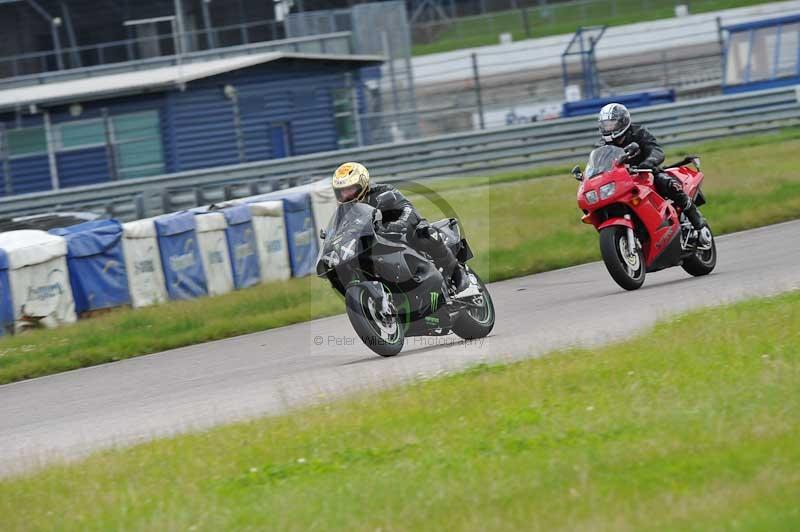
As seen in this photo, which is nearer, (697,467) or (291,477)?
(697,467)

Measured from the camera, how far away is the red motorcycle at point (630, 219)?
11.3m

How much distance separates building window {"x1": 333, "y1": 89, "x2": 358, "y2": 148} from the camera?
3309 centimetres

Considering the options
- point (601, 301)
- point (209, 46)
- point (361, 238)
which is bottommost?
point (601, 301)

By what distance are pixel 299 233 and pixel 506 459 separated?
11258 millimetres

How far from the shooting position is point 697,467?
5027mm

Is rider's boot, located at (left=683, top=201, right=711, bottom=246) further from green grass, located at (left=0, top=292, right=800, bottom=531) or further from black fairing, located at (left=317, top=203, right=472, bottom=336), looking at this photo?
green grass, located at (left=0, top=292, right=800, bottom=531)

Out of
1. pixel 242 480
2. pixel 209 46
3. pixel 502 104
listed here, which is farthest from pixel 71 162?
pixel 242 480

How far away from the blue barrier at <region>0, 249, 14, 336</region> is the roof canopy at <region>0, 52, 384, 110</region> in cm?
1783

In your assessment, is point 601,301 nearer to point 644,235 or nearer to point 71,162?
point 644,235

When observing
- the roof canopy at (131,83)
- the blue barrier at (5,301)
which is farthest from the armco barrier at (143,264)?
the roof canopy at (131,83)

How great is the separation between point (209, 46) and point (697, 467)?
36.9 metres

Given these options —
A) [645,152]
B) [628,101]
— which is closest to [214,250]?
[645,152]

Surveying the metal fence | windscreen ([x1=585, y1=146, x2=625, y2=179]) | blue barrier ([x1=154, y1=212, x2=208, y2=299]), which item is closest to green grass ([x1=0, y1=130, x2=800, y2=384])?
blue barrier ([x1=154, y1=212, x2=208, y2=299])

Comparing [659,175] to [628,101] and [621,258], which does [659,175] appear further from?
[628,101]
